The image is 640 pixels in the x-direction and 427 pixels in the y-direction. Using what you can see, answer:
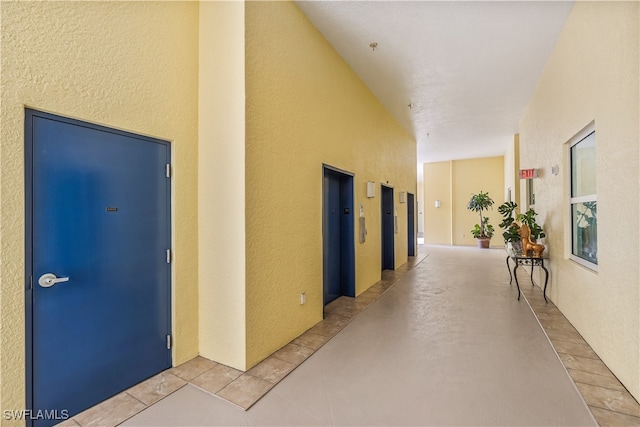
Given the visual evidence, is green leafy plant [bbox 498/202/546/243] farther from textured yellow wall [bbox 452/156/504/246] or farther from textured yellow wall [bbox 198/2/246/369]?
textured yellow wall [bbox 452/156/504/246]

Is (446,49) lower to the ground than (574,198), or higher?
higher

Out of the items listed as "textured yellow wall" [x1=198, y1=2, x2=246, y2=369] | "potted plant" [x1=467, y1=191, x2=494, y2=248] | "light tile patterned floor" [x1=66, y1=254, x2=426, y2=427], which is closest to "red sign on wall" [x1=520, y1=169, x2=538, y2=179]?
"light tile patterned floor" [x1=66, y1=254, x2=426, y2=427]

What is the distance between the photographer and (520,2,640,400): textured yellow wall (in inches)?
77.9

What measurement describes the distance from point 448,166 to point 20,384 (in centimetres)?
1225

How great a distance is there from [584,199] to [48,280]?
4.58 meters

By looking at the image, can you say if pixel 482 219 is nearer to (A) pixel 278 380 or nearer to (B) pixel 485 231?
(B) pixel 485 231

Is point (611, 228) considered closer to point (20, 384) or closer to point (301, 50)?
point (301, 50)

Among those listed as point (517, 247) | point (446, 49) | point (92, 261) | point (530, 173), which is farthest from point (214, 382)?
point (530, 173)

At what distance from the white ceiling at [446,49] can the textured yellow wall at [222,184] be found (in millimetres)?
1048

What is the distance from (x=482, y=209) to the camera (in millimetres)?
10312

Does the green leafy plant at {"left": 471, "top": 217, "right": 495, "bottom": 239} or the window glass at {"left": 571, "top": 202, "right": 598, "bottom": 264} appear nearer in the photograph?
the window glass at {"left": 571, "top": 202, "right": 598, "bottom": 264}

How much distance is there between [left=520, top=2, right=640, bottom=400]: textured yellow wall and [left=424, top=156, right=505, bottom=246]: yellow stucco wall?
786 cm

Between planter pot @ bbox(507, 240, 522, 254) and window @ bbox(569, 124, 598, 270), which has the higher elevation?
window @ bbox(569, 124, 598, 270)

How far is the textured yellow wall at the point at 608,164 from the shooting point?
1.98m
